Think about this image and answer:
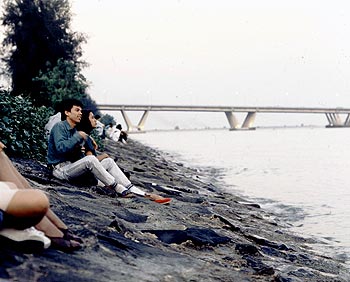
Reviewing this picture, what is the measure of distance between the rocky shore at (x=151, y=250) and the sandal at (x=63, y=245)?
60mm

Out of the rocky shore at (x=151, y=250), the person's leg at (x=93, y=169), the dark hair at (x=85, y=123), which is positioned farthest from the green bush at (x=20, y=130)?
the person's leg at (x=93, y=169)

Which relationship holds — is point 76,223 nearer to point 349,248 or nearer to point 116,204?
point 116,204

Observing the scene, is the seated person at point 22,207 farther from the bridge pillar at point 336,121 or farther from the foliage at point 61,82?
the bridge pillar at point 336,121

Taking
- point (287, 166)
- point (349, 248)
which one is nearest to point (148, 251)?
point (349, 248)

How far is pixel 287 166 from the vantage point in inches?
1181

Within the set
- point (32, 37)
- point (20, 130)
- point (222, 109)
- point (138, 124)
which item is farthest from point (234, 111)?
point (20, 130)

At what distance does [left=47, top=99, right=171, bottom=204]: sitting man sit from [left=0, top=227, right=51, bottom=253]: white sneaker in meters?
3.55

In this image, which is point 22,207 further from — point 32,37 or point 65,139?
point 32,37

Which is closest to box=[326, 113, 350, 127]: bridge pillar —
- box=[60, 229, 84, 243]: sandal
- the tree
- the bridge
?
the bridge

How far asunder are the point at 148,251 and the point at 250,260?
4.29 feet

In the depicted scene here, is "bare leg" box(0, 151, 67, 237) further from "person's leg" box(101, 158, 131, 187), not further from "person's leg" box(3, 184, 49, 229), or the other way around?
"person's leg" box(101, 158, 131, 187)

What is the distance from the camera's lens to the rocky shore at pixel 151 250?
3.97 m

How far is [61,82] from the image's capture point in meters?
30.6

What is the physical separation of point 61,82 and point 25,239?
27.5m
